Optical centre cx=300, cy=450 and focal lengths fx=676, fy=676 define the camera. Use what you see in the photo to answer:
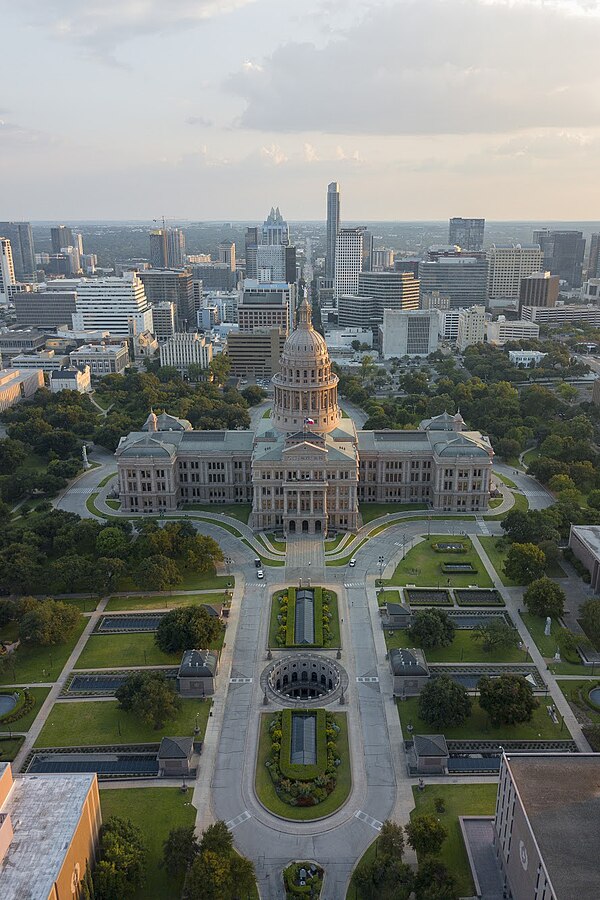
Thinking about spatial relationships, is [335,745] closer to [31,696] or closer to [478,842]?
[478,842]

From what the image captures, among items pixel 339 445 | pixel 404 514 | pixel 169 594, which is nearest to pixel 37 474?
pixel 169 594

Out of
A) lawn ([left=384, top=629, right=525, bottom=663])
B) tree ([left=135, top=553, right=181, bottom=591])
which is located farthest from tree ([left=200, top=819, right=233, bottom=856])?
tree ([left=135, top=553, right=181, bottom=591])

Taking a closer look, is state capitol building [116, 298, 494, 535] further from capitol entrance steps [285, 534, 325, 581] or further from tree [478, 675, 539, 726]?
tree [478, 675, 539, 726]

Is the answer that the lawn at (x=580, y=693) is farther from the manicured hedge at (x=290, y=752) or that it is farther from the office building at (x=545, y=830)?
the manicured hedge at (x=290, y=752)

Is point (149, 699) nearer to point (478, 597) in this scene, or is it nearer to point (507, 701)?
point (507, 701)

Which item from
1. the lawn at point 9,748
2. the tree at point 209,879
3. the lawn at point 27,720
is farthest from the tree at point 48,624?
the tree at point 209,879
